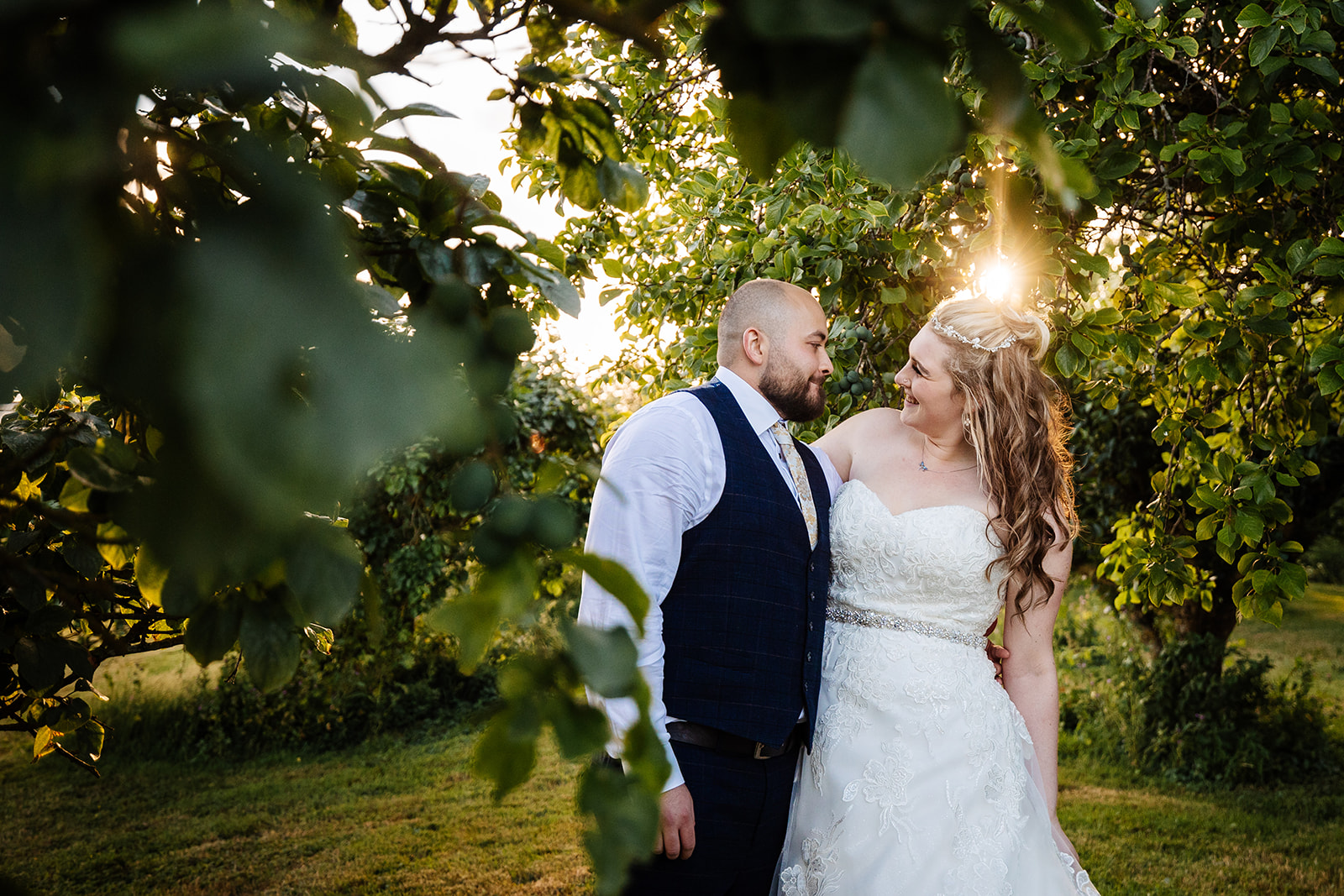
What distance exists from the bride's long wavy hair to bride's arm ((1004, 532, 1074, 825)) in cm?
9

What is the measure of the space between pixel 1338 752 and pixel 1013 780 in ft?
22.1

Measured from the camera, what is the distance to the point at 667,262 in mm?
3865

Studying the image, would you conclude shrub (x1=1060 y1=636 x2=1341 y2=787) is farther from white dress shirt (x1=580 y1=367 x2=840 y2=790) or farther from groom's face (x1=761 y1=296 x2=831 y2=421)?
white dress shirt (x1=580 y1=367 x2=840 y2=790)

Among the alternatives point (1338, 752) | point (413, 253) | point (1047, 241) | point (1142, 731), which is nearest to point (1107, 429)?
point (1142, 731)

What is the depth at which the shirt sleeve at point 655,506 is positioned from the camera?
2236 millimetres

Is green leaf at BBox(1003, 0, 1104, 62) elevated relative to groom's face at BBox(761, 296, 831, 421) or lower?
lower

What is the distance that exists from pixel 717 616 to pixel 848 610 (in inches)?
24.9

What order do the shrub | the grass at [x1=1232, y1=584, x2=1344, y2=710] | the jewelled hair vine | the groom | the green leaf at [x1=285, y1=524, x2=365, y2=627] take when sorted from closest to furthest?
1. the green leaf at [x1=285, y1=524, x2=365, y2=627]
2. the groom
3. the jewelled hair vine
4. the shrub
5. the grass at [x1=1232, y1=584, x2=1344, y2=710]

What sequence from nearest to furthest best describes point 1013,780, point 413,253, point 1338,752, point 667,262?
1. point 413,253
2. point 1013,780
3. point 667,262
4. point 1338,752

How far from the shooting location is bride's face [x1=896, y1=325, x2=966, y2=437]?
284 centimetres

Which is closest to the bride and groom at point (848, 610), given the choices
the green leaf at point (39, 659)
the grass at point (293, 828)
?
the green leaf at point (39, 659)

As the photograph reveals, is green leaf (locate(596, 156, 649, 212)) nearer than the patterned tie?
Yes

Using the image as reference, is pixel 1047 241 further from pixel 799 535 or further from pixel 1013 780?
pixel 1013 780

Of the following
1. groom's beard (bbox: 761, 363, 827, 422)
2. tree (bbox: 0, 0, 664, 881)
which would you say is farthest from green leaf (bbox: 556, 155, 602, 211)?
groom's beard (bbox: 761, 363, 827, 422)
